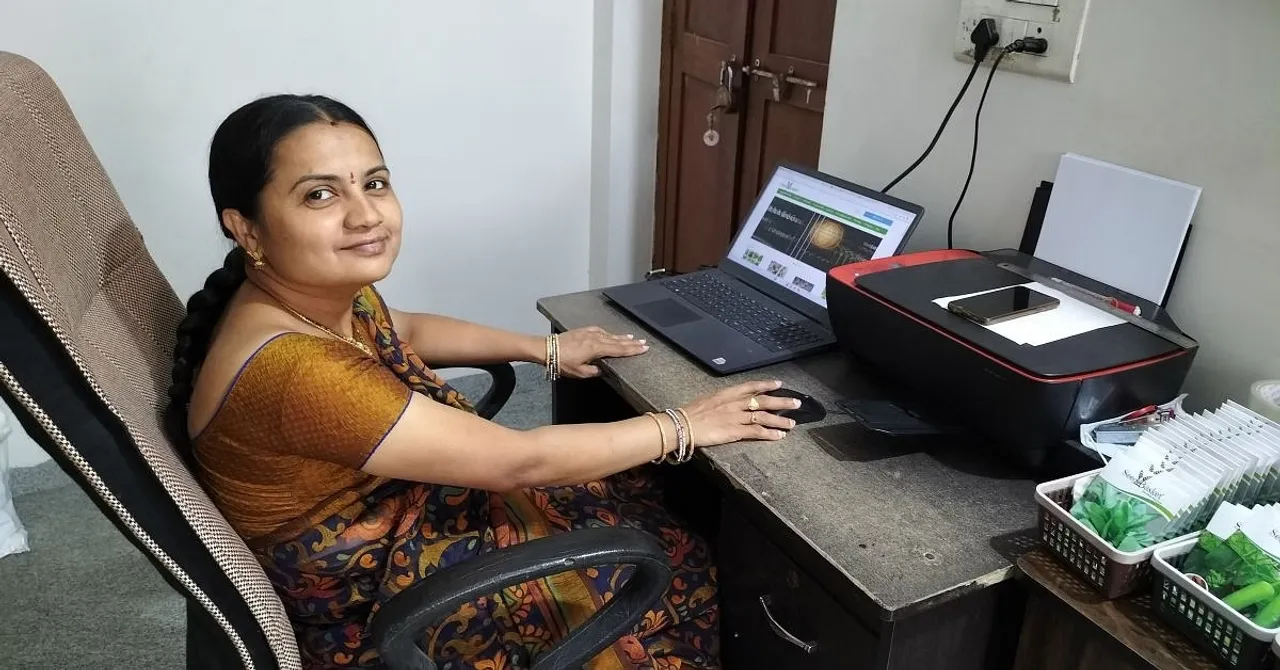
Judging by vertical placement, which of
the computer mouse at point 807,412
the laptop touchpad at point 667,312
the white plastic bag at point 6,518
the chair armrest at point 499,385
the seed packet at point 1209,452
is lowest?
the white plastic bag at point 6,518

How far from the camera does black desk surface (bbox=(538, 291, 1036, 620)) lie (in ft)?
2.93

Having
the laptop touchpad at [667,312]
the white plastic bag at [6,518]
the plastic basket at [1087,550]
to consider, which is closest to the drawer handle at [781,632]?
the plastic basket at [1087,550]

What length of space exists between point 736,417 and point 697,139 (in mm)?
1555

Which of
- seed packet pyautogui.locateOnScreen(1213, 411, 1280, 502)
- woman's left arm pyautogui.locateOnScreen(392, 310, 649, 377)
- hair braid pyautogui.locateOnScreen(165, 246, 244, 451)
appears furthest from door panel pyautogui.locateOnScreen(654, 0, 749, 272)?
seed packet pyautogui.locateOnScreen(1213, 411, 1280, 502)

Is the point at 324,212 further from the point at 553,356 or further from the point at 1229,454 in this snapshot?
the point at 1229,454

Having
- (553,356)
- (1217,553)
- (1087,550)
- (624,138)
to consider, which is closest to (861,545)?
(1087,550)

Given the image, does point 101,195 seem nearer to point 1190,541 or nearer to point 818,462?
point 818,462

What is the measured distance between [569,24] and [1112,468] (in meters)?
A: 2.01

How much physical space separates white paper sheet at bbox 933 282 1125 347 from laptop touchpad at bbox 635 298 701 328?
43cm

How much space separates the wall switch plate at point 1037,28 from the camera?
1.26 meters

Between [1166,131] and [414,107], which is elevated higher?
[1166,131]

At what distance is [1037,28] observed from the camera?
Result: 1.31 metres

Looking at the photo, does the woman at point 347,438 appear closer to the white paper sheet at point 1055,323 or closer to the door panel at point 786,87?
the white paper sheet at point 1055,323

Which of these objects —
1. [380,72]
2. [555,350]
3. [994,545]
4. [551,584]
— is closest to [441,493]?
[551,584]
